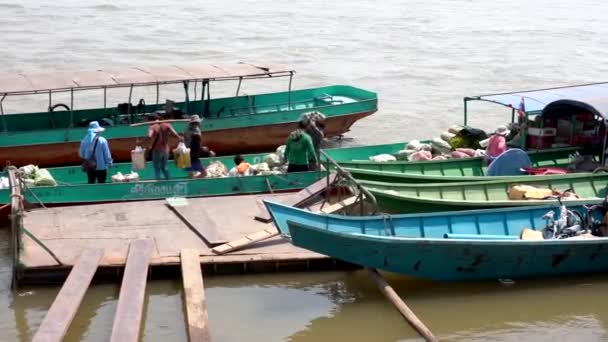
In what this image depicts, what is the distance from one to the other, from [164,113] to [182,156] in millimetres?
2997

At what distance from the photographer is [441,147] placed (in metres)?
17.9

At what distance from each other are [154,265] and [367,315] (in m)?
2.88

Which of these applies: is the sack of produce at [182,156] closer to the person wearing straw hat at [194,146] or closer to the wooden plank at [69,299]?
the person wearing straw hat at [194,146]

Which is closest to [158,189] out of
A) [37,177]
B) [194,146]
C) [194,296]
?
[194,146]

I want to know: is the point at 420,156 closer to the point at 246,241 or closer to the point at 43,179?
the point at 246,241

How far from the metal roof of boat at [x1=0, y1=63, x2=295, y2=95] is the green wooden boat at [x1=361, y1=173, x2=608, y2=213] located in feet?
19.4

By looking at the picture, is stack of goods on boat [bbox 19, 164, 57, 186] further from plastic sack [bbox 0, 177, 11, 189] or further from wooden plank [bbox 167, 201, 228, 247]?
wooden plank [bbox 167, 201, 228, 247]

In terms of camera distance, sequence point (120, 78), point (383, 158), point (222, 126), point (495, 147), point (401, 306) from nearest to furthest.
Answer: point (401, 306), point (495, 147), point (383, 158), point (120, 78), point (222, 126)

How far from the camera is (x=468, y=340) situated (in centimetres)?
1272

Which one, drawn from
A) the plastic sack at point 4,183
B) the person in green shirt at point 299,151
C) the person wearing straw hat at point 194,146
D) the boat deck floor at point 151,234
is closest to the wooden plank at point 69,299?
the boat deck floor at point 151,234

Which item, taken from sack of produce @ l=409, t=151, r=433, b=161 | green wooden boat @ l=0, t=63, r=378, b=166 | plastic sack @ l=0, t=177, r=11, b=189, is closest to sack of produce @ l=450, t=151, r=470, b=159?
sack of produce @ l=409, t=151, r=433, b=161

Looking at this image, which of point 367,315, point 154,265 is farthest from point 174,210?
point 367,315

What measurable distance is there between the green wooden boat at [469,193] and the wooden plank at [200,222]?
2.25 metres

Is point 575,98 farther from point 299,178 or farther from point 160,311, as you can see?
point 160,311
